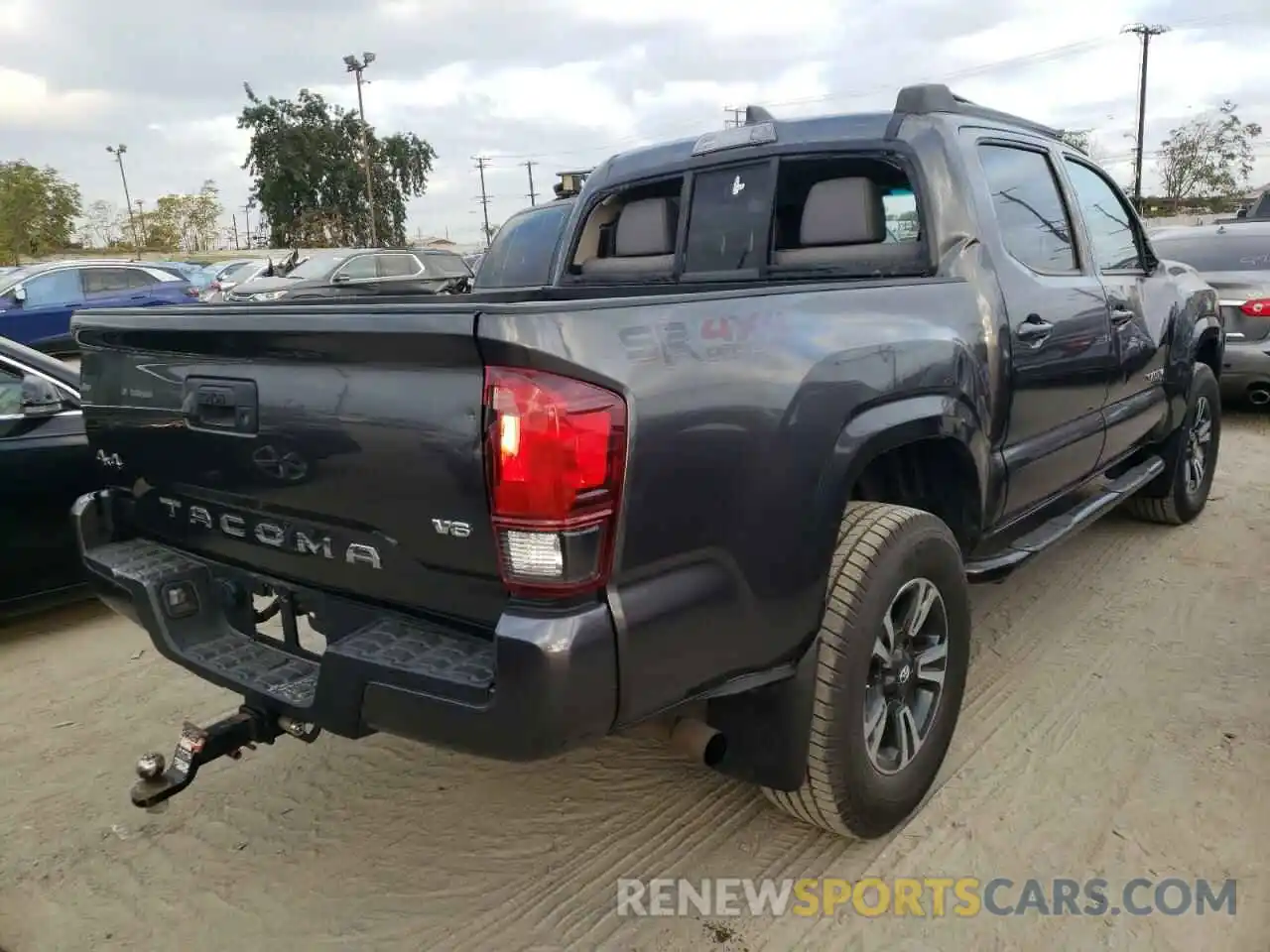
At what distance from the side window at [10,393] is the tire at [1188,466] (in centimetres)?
564

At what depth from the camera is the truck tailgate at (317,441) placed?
186cm

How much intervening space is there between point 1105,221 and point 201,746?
411 cm

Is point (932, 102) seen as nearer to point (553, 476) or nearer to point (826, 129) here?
point (826, 129)

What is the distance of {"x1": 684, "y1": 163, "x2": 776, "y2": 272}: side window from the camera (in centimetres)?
353

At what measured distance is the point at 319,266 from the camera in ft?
52.4

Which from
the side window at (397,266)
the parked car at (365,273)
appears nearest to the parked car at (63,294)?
the parked car at (365,273)

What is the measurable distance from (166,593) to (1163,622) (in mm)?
3876

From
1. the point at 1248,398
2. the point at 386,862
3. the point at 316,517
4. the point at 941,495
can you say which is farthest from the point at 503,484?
the point at 1248,398

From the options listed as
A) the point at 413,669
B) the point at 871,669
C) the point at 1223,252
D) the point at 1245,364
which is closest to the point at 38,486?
the point at 413,669

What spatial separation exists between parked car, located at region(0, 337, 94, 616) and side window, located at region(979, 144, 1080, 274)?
3.83 m

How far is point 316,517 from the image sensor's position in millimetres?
2160

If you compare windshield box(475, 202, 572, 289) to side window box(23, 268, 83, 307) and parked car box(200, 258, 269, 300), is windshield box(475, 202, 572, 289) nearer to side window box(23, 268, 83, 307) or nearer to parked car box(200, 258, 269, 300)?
side window box(23, 268, 83, 307)

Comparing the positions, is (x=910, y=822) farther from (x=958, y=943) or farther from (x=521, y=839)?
(x=521, y=839)

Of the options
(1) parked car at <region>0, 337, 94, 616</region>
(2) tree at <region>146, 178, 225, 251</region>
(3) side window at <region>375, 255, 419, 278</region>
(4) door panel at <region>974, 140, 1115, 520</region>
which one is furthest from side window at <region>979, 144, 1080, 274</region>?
(2) tree at <region>146, 178, 225, 251</region>
